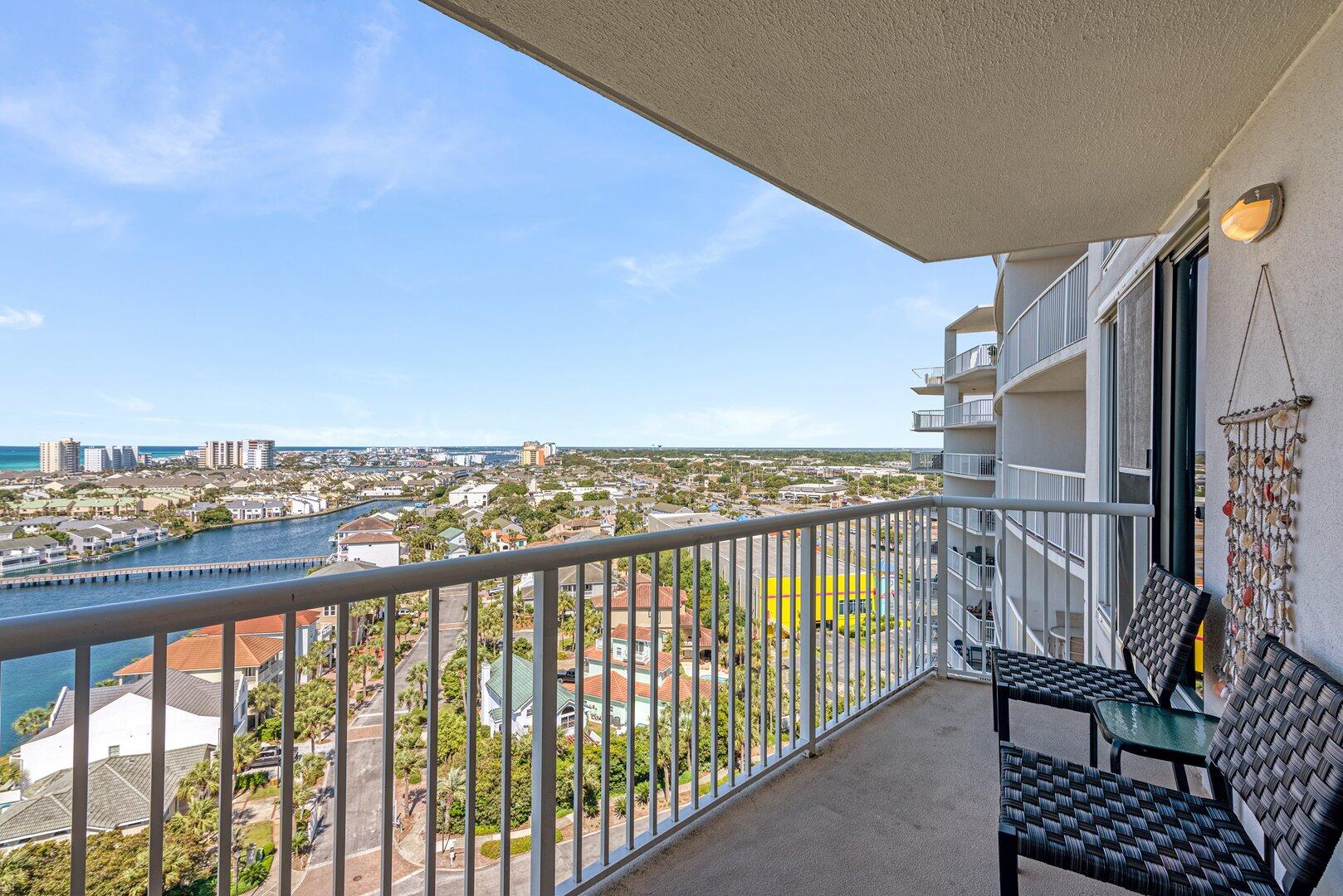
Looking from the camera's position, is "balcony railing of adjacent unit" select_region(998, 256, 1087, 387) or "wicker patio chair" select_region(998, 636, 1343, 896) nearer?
"wicker patio chair" select_region(998, 636, 1343, 896)

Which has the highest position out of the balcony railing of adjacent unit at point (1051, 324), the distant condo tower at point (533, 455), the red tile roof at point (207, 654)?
the balcony railing of adjacent unit at point (1051, 324)

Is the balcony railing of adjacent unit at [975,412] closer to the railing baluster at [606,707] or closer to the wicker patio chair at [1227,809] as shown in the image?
the wicker patio chair at [1227,809]

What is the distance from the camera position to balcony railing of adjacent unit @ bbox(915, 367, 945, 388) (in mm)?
21406

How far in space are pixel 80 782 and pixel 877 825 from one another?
229cm

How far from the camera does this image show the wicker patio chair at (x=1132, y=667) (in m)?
2.19

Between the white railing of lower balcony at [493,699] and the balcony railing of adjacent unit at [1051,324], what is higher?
the balcony railing of adjacent unit at [1051,324]

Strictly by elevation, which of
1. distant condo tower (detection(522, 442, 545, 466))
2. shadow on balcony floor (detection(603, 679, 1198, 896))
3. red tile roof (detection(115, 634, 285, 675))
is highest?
distant condo tower (detection(522, 442, 545, 466))

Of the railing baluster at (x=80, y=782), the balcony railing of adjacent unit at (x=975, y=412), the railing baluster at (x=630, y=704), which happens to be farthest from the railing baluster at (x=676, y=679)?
the balcony railing of adjacent unit at (x=975, y=412)

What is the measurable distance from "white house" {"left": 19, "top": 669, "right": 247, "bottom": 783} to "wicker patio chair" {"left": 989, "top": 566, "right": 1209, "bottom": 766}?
8.16 feet

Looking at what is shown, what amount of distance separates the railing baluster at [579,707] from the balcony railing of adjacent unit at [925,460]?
67.7ft

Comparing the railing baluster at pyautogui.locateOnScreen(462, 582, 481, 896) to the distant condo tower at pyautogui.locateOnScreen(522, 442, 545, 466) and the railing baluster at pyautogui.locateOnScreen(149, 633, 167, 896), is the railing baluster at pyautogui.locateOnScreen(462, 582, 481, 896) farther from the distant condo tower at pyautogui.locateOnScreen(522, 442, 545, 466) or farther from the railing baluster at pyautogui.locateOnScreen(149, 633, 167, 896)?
the distant condo tower at pyautogui.locateOnScreen(522, 442, 545, 466)

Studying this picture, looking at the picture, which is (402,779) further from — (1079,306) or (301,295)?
(301,295)

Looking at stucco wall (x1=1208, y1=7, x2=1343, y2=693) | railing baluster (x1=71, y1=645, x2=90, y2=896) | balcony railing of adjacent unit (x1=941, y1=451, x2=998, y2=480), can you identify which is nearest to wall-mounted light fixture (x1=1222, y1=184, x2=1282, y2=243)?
stucco wall (x1=1208, y1=7, x2=1343, y2=693)

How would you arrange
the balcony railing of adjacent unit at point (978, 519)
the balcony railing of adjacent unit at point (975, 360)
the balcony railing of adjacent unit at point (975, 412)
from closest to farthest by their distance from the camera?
the balcony railing of adjacent unit at point (978, 519)
the balcony railing of adjacent unit at point (975, 360)
the balcony railing of adjacent unit at point (975, 412)
